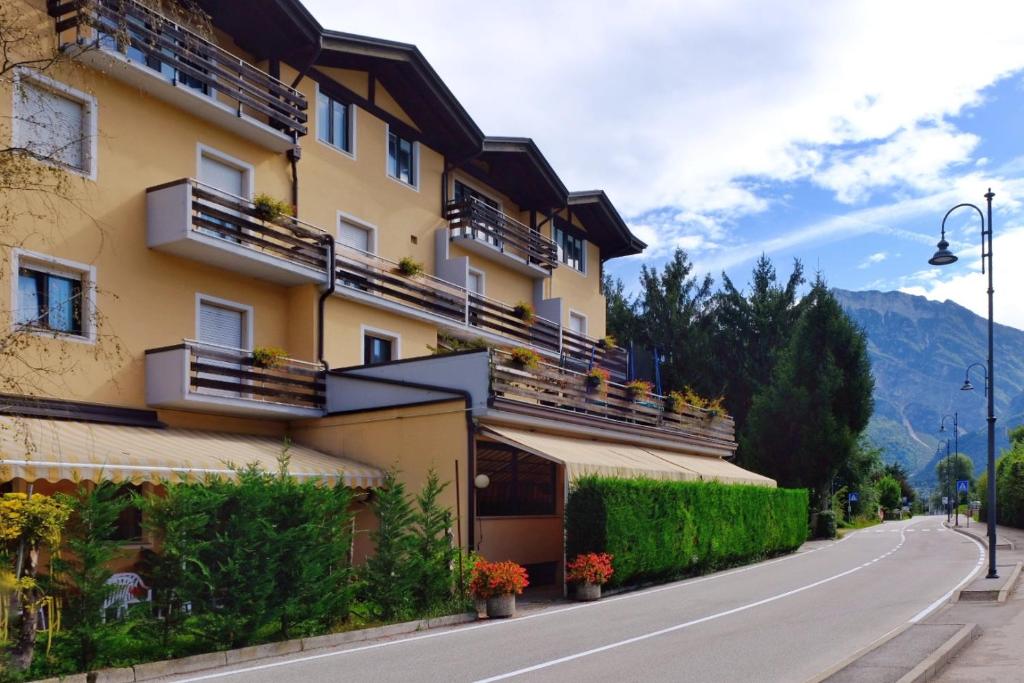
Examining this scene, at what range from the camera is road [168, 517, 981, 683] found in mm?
11094

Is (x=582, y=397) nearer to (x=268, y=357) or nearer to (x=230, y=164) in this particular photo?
(x=268, y=357)

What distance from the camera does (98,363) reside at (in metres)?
17.7

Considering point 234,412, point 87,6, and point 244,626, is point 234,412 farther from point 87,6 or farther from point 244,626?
point 87,6

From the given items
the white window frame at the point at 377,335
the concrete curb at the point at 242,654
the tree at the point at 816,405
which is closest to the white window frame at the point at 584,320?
the white window frame at the point at 377,335

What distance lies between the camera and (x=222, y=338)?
20766 mm

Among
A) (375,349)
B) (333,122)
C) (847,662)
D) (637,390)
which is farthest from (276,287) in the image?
(847,662)

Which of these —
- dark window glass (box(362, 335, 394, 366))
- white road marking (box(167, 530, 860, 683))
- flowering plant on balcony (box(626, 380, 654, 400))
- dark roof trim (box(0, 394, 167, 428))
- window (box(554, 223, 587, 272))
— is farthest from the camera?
window (box(554, 223, 587, 272))

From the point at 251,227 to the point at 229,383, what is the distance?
3225 mm

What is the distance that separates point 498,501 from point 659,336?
130ft

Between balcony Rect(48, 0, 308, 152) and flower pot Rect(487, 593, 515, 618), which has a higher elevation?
balcony Rect(48, 0, 308, 152)

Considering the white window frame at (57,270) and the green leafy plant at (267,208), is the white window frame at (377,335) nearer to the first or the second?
the green leafy plant at (267,208)

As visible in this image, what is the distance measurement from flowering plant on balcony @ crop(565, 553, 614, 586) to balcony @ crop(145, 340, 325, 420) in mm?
6398

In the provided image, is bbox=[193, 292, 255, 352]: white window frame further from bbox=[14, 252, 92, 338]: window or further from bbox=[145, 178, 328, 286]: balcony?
bbox=[14, 252, 92, 338]: window

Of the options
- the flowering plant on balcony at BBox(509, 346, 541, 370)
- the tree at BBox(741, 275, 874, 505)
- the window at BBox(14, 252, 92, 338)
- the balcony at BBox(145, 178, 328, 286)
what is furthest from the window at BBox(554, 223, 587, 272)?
the window at BBox(14, 252, 92, 338)
